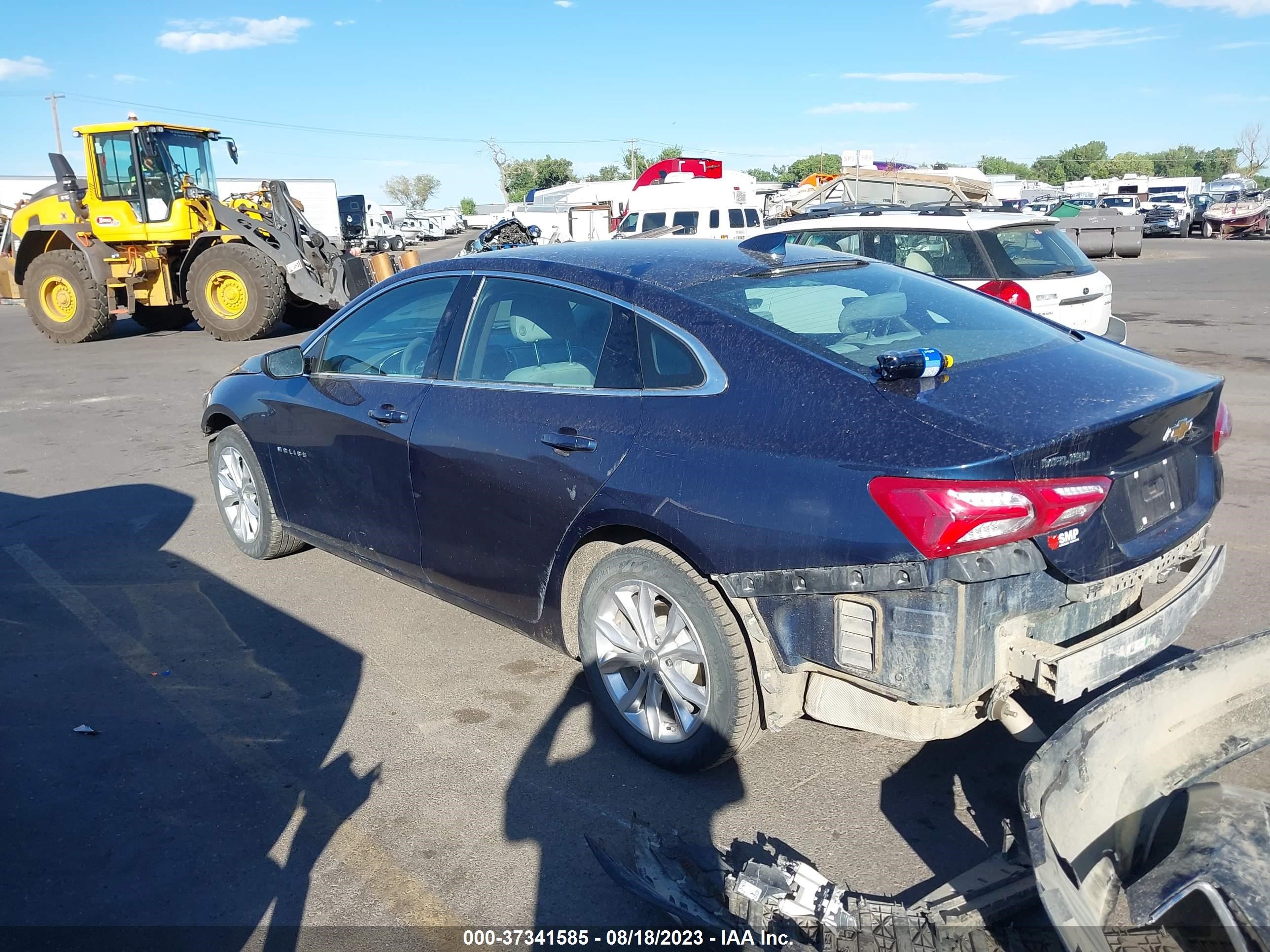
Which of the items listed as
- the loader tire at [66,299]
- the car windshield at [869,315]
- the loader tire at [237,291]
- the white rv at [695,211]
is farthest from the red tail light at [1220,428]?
the white rv at [695,211]

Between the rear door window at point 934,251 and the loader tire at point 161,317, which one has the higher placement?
the rear door window at point 934,251

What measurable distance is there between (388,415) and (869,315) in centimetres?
197

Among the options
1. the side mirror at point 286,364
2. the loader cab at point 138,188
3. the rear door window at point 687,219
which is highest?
the loader cab at point 138,188

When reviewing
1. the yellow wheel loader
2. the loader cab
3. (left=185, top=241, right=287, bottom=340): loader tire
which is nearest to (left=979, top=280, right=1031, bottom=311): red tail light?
the yellow wheel loader

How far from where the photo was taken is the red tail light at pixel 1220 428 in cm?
329

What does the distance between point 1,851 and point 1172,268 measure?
2719cm

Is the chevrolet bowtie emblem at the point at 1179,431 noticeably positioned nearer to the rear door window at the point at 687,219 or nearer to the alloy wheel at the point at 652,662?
the alloy wheel at the point at 652,662

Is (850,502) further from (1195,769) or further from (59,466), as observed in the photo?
(59,466)

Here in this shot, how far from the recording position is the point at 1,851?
308 cm

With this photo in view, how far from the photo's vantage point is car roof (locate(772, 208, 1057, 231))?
28.0 feet

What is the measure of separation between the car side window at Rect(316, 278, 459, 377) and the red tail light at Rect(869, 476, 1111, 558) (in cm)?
227

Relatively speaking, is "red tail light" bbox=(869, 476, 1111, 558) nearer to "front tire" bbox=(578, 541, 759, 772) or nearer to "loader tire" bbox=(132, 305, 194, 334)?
"front tire" bbox=(578, 541, 759, 772)

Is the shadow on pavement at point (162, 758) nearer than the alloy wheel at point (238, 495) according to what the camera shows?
Yes

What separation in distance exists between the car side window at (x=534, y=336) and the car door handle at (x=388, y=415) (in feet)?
1.01
